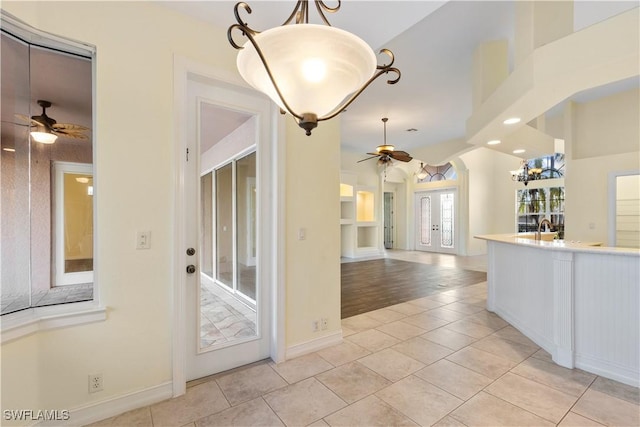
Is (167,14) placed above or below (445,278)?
above

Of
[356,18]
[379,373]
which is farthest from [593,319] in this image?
[356,18]

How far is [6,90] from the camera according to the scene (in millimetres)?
1680

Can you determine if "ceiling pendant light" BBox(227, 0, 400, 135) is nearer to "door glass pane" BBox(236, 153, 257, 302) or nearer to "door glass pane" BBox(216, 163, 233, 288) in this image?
"door glass pane" BBox(236, 153, 257, 302)

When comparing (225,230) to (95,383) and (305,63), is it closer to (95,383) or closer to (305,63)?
(95,383)

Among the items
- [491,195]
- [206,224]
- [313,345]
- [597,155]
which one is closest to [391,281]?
[313,345]

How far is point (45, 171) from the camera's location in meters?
1.84

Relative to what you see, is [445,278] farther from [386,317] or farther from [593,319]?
[593,319]

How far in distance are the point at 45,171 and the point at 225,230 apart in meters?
1.33

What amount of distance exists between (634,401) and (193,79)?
4030mm

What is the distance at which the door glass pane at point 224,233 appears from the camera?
107 inches

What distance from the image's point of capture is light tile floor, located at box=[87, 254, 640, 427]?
1.84 meters

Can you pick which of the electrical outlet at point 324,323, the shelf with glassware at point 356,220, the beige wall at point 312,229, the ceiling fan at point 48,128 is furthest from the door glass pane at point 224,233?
the shelf with glassware at point 356,220

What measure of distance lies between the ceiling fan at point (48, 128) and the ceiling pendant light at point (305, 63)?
4.99ft

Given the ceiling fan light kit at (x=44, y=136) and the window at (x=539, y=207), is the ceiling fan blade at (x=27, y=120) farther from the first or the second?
the window at (x=539, y=207)
